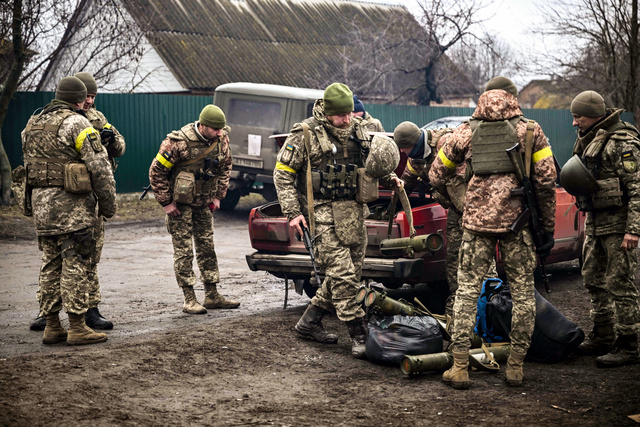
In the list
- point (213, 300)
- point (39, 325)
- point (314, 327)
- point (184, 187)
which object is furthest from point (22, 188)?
point (314, 327)

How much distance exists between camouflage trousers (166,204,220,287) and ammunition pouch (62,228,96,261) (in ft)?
3.83

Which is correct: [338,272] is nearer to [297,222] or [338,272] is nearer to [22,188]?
[297,222]

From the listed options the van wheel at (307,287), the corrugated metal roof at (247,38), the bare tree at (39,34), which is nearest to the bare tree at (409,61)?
the corrugated metal roof at (247,38)

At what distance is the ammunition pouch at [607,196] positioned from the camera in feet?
17.9

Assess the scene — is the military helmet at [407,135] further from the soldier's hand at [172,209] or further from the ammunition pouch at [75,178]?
the ammunition pouch at [75,178]

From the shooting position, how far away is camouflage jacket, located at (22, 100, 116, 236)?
19.3ft

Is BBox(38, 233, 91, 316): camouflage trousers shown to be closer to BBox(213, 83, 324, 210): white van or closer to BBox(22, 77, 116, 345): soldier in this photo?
BBox(22, 77, 116, 345): soldier

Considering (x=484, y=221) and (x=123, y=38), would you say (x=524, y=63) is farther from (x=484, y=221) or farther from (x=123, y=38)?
(x=484, y=221)

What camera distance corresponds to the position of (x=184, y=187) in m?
6.96

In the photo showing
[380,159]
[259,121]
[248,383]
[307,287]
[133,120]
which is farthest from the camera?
[133,120]

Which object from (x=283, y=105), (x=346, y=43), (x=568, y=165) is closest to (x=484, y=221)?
(x=568, y=165)

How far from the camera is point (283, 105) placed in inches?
579

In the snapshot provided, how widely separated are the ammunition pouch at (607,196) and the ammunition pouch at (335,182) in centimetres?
180

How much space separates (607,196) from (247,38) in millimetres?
22662
